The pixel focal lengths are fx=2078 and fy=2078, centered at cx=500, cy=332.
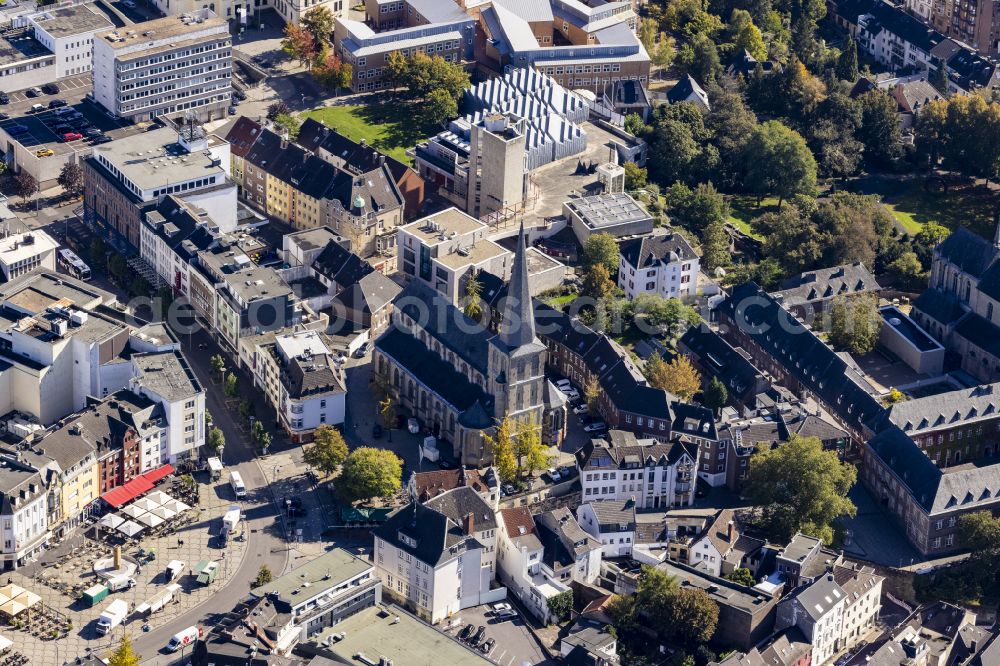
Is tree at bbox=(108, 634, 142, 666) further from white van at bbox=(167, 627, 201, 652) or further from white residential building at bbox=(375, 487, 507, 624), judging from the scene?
white residential building at bbox=(375, 487, 507, 624)

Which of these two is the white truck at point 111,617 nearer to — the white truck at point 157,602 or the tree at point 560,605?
the white truck at point 157,602

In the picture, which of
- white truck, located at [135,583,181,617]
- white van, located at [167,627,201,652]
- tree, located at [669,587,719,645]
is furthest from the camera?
white truck, located at [135,583,181,617]

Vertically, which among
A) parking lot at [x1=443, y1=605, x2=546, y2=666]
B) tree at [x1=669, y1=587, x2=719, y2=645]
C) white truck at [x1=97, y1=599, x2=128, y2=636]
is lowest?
parking lot at [x1=443, y1=605, x2=546, y2=666]

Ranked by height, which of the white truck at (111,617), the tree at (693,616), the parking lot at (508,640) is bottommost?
the parking lot at (508,640)

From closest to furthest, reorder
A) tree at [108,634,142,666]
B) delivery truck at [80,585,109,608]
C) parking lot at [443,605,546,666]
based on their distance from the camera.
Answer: tree at [108,634,142,666]
parking lot at [443,605,546,666]
delivery truck at [80,585,109,608]

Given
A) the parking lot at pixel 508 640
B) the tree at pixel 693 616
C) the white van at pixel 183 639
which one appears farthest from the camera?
the tree at pixel 693 616

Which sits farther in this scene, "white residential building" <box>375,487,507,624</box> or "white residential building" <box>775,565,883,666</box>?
"white residential building" <box>375,487,507,624</box>

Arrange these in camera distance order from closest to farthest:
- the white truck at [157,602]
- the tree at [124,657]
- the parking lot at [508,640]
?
the tree at [124,657] → the parking lot at [508,640] → the white truck at [157,602]

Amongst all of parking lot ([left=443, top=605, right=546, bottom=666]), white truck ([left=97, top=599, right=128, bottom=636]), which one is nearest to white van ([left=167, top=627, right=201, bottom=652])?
white truck ([left=97, top=599, right=128, bottom=636])

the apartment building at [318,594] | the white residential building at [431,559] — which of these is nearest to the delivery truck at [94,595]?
the apartment building at [318,594]
